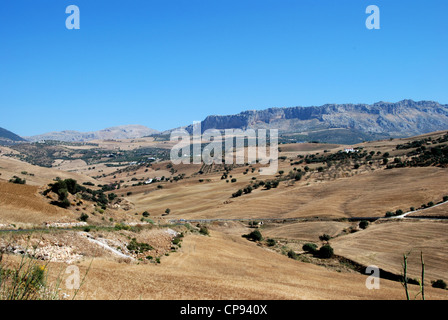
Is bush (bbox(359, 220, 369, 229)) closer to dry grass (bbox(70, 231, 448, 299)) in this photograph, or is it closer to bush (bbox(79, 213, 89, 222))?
dry grass (bbox(70, 231, 448, 299))

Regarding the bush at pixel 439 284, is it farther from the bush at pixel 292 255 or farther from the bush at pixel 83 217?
the bush at pixel 83 217

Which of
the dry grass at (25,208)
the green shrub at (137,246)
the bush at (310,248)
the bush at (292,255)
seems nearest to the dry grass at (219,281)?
the green shrub at (137,246)

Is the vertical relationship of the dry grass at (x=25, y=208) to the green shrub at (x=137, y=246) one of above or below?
above

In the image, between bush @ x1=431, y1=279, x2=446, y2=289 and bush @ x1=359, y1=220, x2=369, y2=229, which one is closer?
bush @ x1=431, y1=279, x2=446, y2=289

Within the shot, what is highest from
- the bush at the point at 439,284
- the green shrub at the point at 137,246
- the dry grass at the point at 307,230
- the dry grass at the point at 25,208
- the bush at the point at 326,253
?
the dry grass at the point at 25,208

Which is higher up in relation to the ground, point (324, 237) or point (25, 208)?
point (25, 208)

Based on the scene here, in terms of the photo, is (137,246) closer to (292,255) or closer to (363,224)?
(292,255)

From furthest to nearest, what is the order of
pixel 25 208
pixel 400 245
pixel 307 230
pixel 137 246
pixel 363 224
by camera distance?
pixel 307 230, pixel 363 224, pixel 400 245, pixel 25 208, pixel 137 246

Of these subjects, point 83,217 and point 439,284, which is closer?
point 439,284

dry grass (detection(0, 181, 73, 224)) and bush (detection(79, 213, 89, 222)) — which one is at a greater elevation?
dry grass (detection(0, 181, 73, 224))

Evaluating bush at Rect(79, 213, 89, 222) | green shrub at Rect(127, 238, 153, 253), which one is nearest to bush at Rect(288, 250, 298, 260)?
green shrub at Rect(127, 238, 153, 253)

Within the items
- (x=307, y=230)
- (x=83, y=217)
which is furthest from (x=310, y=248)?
(x=83, y=217)

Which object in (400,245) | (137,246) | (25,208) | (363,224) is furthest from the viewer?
(363,224)
